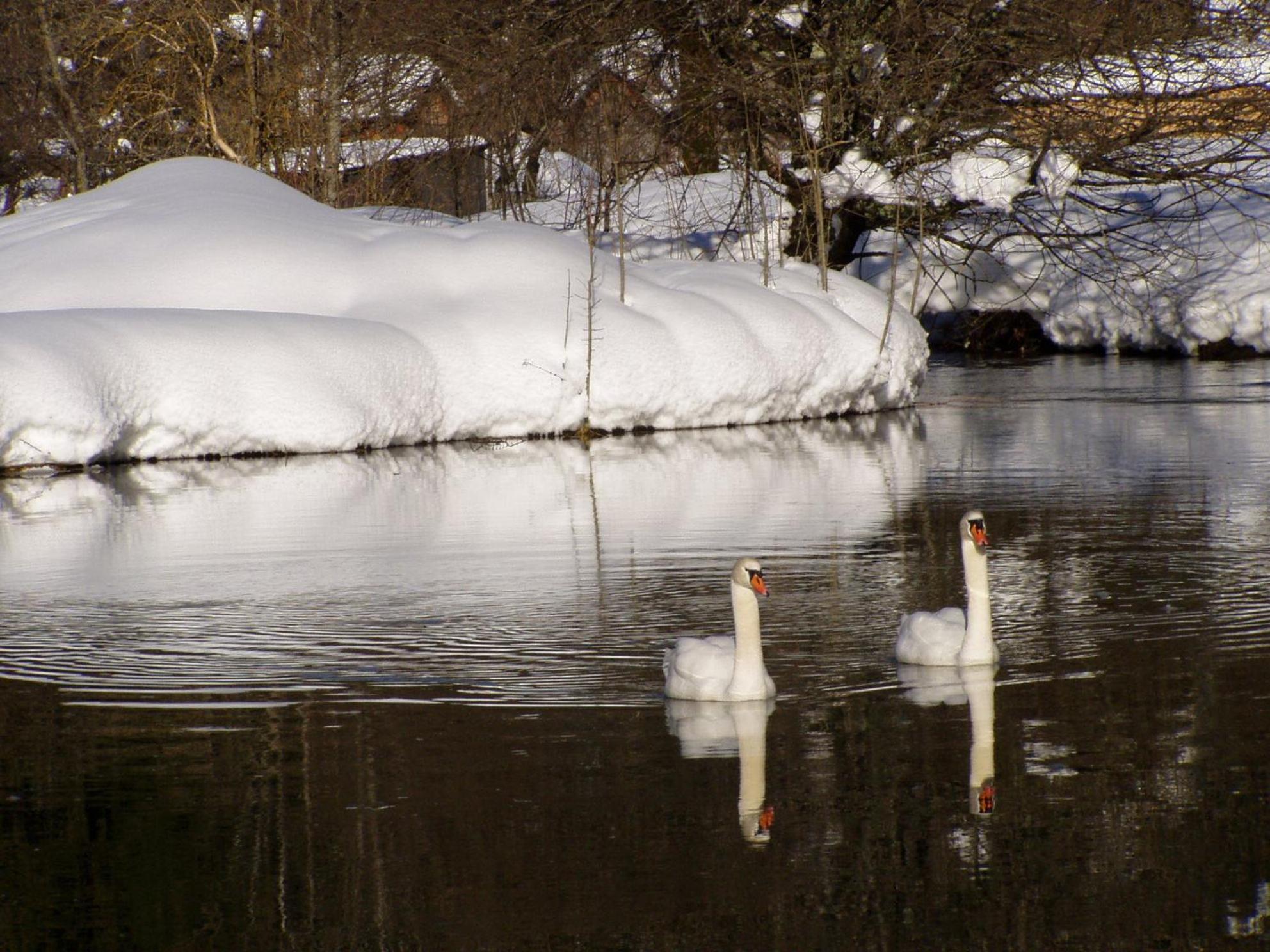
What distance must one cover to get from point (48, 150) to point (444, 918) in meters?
48.5

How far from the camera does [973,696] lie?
7.55m

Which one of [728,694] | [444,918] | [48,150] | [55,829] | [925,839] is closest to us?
[444,918]

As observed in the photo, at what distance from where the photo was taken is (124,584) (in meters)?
11.0

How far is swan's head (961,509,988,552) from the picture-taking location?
8141 mm

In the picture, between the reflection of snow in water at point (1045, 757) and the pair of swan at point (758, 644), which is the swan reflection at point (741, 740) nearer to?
the pair of swan at point (758, 644)

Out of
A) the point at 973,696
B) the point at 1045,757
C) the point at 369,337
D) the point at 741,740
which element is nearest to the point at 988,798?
the point at 1045,757

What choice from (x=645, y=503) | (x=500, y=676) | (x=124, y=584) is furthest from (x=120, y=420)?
(x=500, y=676)

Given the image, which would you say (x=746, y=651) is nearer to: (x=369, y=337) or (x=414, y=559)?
(x=414, y=559)

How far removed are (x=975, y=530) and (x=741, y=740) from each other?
1791mm

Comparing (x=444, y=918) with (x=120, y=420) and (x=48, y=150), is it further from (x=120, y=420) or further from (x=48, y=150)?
(x=48, y=150)

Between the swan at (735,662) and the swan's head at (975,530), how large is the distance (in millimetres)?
1182

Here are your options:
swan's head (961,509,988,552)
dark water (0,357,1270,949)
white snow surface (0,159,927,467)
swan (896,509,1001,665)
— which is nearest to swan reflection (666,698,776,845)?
dark water (0,357,1270,949)

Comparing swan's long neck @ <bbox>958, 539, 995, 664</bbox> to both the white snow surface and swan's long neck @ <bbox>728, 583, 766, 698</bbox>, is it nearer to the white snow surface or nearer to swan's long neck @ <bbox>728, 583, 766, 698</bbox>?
swan's long neck @ <bbox>728, 583, 766, 698</bbox>

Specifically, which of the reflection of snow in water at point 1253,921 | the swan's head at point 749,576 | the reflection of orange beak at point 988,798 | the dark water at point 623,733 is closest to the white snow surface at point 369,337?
the dark water at point 623,733
